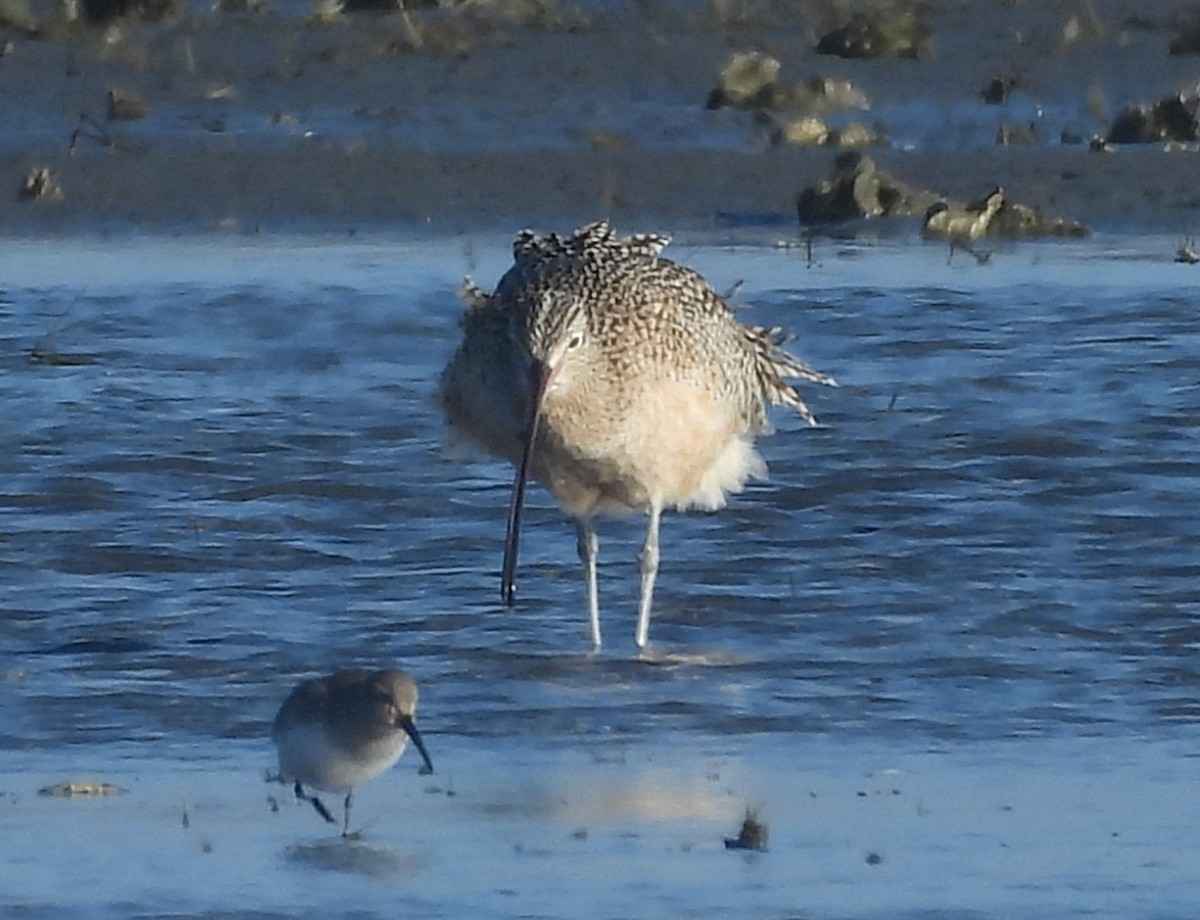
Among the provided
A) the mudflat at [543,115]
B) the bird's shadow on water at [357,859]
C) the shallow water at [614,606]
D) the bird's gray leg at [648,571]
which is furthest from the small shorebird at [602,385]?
the mudflat at [543,115]

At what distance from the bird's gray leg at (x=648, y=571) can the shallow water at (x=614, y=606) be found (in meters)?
0.05

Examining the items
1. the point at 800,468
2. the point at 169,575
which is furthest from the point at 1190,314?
the point at 169,575

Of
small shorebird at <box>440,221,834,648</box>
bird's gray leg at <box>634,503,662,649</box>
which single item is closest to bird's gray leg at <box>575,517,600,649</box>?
small shorebird at <box>440,221,834,648</box>

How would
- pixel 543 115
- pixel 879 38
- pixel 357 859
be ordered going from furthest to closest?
pixel 879 38 < pixel 543 115 < pixel 357 859

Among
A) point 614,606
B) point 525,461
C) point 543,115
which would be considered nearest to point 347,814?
point 525,461

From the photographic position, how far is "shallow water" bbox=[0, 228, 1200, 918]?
5.79 metres

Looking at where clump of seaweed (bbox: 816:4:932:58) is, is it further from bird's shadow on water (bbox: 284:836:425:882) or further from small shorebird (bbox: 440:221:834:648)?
bird's shadow on water (bbox: 284:836:425:882)

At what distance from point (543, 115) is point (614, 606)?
6.46 m

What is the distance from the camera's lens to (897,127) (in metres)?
14.4

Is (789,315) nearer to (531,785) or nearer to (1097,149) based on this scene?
(1097,149)

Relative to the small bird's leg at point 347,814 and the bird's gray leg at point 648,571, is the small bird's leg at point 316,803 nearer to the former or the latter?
the small bird's leg at point 347,814

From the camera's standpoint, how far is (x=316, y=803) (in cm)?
621

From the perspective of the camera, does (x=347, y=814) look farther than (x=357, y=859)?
Yes

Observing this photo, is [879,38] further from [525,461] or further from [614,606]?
[525,461]
